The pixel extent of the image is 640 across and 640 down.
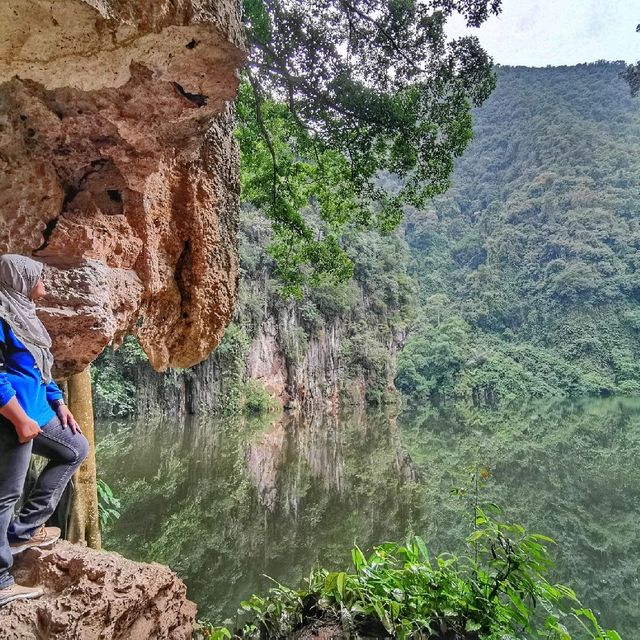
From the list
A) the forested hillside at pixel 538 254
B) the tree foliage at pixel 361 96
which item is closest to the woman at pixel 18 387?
the tree foliage at pixel 361 96

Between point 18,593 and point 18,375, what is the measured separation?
869 millimetres

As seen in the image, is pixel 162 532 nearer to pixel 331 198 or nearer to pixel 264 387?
pixel 331 198

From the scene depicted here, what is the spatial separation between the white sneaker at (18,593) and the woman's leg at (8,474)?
1.2 inches

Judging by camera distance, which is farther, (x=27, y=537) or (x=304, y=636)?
(x=304, y=636)

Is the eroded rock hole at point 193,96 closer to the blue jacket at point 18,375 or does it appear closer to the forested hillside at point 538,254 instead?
the blue jacket at point 18,375

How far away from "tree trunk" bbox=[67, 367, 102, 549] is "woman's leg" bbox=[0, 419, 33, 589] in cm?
165

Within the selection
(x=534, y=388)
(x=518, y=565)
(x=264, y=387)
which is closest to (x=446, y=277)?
(x=534, y=388)

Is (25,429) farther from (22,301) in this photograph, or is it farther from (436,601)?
(436,601)

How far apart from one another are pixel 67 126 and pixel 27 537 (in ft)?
6.50

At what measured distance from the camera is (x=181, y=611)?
8.18 feet

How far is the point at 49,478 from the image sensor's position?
2.04 meters

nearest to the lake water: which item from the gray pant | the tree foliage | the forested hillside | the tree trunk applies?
the tree trunk

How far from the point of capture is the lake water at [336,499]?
18.8 ft

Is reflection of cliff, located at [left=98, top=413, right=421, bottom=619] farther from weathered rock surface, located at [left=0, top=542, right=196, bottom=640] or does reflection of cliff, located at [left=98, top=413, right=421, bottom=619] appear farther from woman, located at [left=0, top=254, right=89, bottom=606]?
woman, located at [left=0, top=254, right=89, bottom=606]
